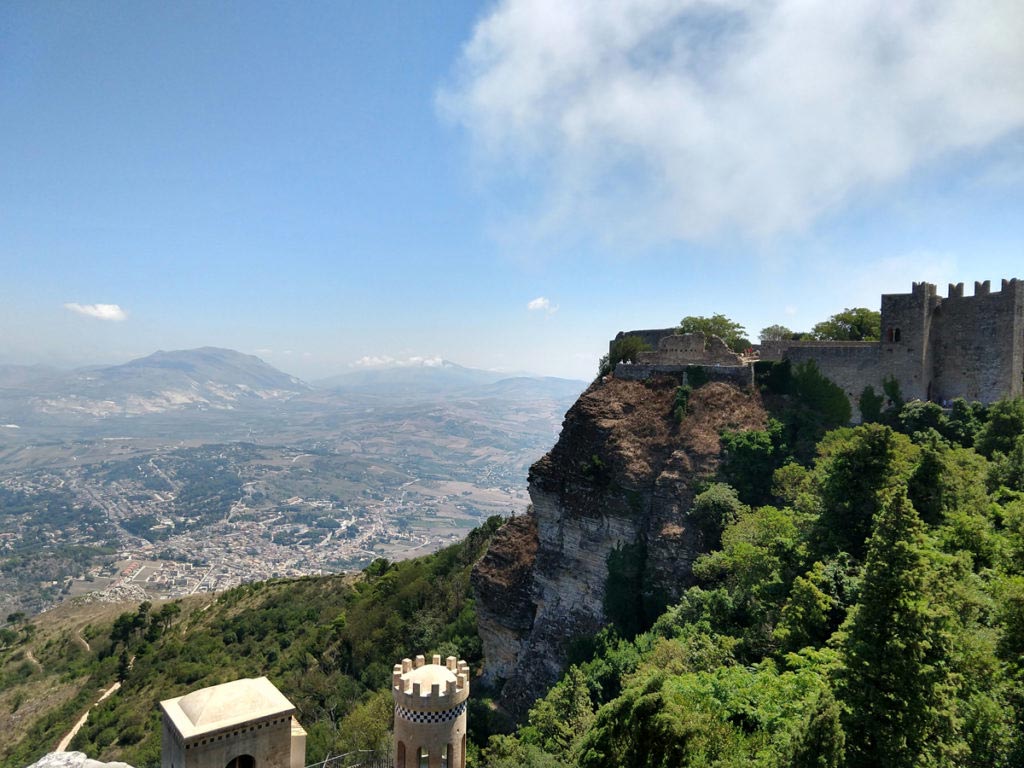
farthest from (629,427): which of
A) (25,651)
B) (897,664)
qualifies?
(25,651)

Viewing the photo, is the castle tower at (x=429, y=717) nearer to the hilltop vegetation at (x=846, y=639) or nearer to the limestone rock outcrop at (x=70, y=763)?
the hilltop vegetation at (x=846, y=639)

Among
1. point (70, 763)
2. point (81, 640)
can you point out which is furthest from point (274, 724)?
point (81, 640)

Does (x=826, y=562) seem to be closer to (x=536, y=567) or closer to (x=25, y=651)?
(x=536, y=567)

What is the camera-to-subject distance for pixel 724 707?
12.8 metres

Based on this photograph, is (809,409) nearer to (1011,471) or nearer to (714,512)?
(714,512)

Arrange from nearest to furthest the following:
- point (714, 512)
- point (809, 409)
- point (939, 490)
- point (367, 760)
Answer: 1. point (939, 490)
2. point (367, 760)
3. point (714, 512)
4. point (809, 409)

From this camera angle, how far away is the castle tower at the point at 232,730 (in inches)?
349

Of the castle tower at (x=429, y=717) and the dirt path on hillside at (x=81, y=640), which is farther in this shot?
the dirt path on hillside at (x=81, y=640)

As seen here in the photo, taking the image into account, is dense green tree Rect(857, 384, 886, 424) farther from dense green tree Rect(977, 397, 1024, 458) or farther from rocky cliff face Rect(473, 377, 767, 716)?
dense green tree Rect(977, 397, 1024, 458)

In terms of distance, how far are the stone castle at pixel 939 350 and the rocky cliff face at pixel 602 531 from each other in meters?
5.08

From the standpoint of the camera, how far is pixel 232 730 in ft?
30.0

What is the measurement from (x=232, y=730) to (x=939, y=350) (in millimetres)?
35169

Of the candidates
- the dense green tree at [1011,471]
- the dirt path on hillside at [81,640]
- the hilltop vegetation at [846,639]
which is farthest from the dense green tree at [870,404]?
the dirt path on hillside at [81,640]

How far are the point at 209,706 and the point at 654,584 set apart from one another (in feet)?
79.0
